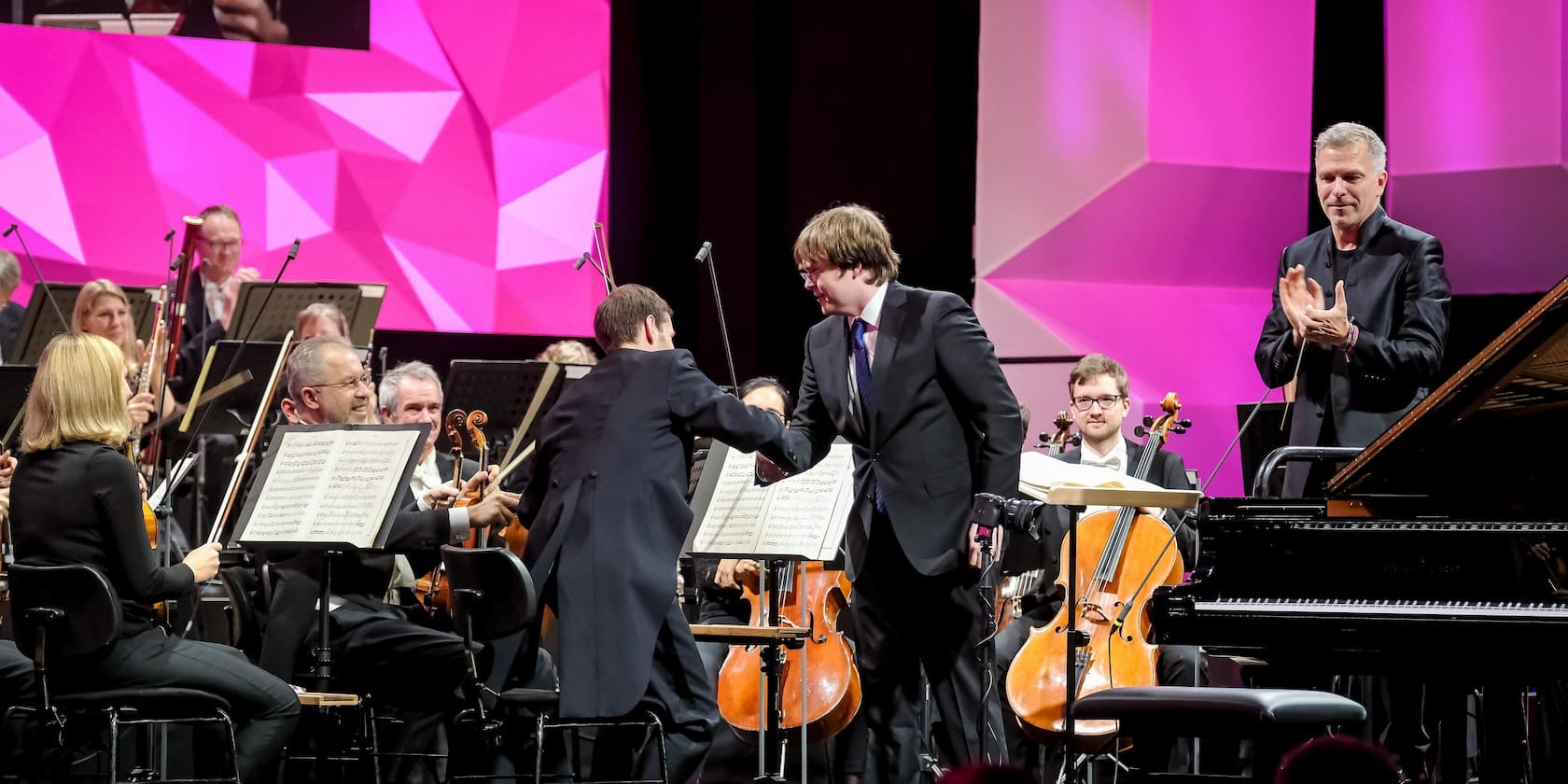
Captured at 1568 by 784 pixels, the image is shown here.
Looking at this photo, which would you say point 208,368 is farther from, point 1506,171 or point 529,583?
point 1506,171

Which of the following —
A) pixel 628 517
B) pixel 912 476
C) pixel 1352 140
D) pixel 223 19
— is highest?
pixel 223 19

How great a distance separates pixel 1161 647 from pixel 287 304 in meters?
3.45


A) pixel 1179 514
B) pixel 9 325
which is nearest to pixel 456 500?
pixel 1179 514

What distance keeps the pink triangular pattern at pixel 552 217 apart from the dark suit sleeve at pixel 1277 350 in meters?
3.94

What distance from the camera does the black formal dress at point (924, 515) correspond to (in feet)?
13.0

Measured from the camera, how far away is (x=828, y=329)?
4289 mm

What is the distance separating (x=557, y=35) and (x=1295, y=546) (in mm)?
5204

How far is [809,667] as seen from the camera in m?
5.07

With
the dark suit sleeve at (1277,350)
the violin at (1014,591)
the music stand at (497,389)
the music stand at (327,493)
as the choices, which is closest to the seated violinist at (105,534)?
the music stand at (327,493)

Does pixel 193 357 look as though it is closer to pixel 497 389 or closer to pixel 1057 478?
pixel 497 389

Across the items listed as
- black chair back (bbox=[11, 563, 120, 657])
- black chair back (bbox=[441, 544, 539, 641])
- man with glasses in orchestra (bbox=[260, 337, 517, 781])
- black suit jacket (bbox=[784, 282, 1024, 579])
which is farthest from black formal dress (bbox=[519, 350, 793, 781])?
black chair back (bbox=[11, 563, 120, 657])

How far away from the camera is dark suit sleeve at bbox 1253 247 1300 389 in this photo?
185 inches

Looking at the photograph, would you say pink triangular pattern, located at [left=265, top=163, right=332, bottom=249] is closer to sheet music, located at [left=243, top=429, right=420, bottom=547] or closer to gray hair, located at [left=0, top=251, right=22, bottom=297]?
gray hair, located at [left=0, top=251, right=22, bottom=297]

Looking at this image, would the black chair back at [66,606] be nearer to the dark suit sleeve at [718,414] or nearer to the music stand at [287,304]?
the dark suit sleeve at [718,414]
